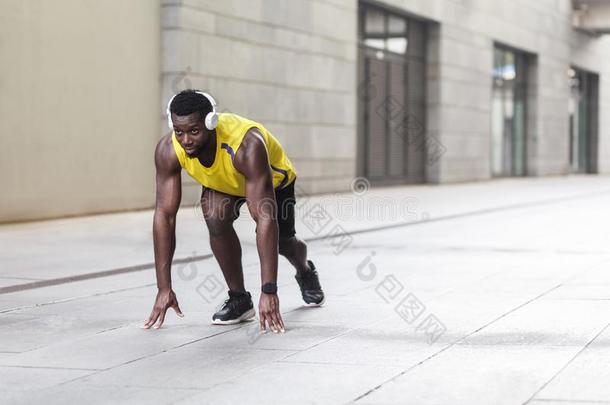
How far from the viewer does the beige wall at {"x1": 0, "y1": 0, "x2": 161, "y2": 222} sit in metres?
15.3

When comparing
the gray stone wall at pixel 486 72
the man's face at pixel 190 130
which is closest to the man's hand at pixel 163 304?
the man's face at pixel 190 130

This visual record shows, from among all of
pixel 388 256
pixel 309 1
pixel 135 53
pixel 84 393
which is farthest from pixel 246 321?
pixel 309 1

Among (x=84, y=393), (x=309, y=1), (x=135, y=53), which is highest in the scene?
(x=309, y=1)

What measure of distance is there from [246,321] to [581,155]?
139 feet

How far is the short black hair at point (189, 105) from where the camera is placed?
5.91 metres

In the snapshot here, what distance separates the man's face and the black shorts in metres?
0.74

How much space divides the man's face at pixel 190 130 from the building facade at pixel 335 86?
31.9 ft

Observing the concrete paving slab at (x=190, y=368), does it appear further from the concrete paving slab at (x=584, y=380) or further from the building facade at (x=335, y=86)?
the building facade at (x=335, y=86)

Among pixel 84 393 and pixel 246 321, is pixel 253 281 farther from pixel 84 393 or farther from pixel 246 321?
pixel 84 393

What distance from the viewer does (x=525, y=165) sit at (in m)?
39.4

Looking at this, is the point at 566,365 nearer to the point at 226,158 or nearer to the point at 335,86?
the point at 226,158

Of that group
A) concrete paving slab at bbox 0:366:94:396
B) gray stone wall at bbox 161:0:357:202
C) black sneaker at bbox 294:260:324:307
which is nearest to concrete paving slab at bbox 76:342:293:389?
concrete paving slab at bbox 0:366:94:396

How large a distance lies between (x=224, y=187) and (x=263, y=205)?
0.45 meters

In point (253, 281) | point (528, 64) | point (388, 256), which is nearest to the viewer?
point (253, 281)
